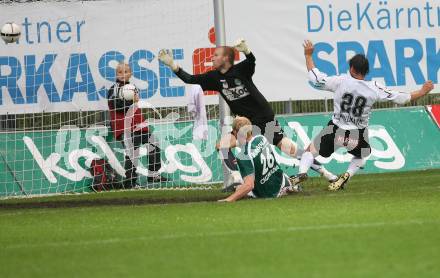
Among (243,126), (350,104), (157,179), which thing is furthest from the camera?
(157,179)

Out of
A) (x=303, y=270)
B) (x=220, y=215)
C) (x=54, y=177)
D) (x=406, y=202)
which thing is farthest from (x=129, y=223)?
(x=54, y=177)

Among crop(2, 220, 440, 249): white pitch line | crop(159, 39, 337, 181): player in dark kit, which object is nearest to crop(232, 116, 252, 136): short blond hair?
crop(159, 39, 337, 181): player in dark kit

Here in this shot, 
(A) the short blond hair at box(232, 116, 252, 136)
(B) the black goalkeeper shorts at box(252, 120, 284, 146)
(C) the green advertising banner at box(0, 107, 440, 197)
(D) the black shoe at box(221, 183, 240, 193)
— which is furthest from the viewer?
(C) the green advertising banner at box(0, 107, 440, 197)

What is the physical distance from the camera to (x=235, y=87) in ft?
53.7

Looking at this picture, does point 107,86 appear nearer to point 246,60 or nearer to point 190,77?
point 190,77

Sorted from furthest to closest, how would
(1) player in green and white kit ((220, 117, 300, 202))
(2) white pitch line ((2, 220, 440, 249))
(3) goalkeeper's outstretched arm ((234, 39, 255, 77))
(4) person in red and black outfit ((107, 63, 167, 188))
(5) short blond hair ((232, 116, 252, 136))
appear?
(4) person in red and black outfit ((107, 63, 167, 188))
(3) goalkeeper's outstretched arm ((234, 39, 255, 77))
(5) short blond hair ((232, 116, 252, 136))
(1) player in green and white kit ((220, 117, 300, 202))
(2) white pitch line ((2, 220, 440, 249))

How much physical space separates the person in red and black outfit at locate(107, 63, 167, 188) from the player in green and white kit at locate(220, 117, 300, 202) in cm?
453

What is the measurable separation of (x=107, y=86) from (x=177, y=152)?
1.83 m

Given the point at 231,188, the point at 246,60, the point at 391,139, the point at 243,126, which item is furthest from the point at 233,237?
the point at 391,139

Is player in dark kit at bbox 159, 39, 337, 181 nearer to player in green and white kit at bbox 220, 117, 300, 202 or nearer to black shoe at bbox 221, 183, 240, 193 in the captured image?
black shoe at bbox 221, 183, 240, 193

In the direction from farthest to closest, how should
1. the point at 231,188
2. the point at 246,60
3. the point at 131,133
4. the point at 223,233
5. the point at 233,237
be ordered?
the point at 131,133 → the point at 231,188 → the point at 246,60 → the point at 223,233 → the point at 233,237

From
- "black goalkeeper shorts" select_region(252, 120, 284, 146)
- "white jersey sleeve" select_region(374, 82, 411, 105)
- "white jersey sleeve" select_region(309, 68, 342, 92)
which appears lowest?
"black goalkeeper shorts" select_region(252, 120, 284, 146)

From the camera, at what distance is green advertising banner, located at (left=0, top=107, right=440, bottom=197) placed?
63.9ft

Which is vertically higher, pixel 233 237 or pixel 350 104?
pixel 350 104
